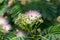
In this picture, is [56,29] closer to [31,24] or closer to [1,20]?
[31,24]

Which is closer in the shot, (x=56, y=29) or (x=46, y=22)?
(x=56, y=29)

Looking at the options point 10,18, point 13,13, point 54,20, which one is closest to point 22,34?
point 13,13

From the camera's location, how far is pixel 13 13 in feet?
6.63

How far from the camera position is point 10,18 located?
2.26 m

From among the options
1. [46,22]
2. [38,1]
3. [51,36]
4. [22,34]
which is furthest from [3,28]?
[38,1]

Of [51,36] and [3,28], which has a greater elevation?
[3,28]

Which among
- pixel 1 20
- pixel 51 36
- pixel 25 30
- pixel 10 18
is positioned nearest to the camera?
pixel 51 36

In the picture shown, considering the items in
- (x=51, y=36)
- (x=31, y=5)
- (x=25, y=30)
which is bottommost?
(x=51, y=36)

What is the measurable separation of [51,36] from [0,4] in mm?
792

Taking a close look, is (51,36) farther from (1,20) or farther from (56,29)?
(1,20)

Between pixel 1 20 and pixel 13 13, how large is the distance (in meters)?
0.10

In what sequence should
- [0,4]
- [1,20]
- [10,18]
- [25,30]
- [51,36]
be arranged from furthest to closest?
[0,4] → [10,18] → [1,20] → [25,30] → [51,36]

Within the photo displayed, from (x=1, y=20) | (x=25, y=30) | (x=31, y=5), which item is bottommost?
(x=25, y=30)

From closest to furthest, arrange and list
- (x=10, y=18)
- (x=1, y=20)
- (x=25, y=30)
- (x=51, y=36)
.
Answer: (x=51, y=36) < (x=25, y=30) < (x=1, y=20) < (x=10, y=18)
